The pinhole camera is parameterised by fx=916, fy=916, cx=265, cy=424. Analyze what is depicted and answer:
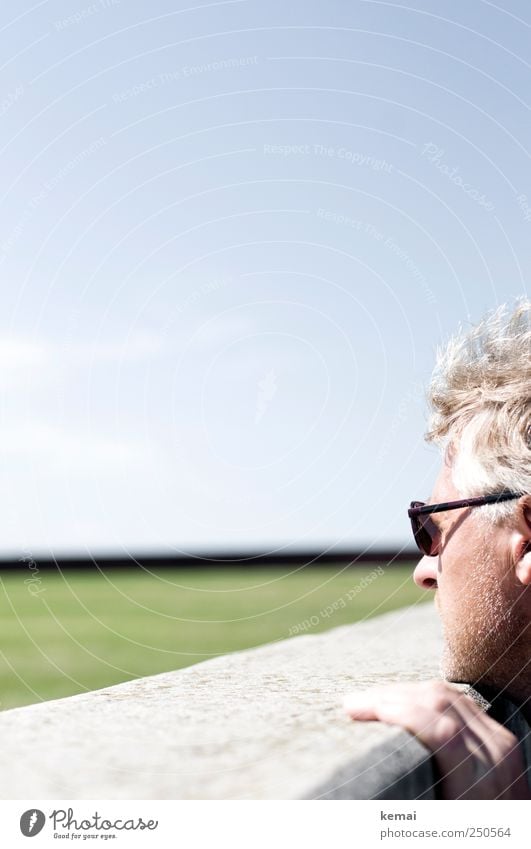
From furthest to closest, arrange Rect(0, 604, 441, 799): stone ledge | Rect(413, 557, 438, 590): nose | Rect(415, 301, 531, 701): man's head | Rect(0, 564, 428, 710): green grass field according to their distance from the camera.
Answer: Rect(0, 564, 428, 710): green grass field → Rect(413, 557, 438, 590): nose → Rect(415, 301, 531, 701): man's head → Rect(0, 604, 441, 799): stone ledge

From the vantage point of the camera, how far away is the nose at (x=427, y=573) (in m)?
1.47

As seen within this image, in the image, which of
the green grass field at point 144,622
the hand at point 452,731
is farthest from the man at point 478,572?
the green grass field at point 144,622

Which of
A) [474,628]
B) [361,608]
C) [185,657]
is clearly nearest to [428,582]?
[474,628]

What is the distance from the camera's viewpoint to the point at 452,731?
1.16 m

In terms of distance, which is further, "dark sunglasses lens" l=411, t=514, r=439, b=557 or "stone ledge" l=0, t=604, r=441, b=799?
"dark sunglasses lens" l=411, t=514, r=439, b=557

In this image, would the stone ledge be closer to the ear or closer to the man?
the man

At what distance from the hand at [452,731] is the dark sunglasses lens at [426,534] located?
0.98 feet

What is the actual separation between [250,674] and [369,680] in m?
0.23

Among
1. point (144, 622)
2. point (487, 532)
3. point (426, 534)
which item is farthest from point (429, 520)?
point (144, 622)

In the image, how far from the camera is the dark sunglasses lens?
1480 millimetres

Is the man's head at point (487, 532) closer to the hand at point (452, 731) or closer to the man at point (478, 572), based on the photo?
the man at point (478, 572)

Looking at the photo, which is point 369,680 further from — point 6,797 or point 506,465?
point 6,797

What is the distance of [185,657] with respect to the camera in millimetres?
7605

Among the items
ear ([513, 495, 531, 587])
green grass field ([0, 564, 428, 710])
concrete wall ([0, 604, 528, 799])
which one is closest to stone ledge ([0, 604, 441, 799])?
concrete wall ([0, 604, 528, 799])
